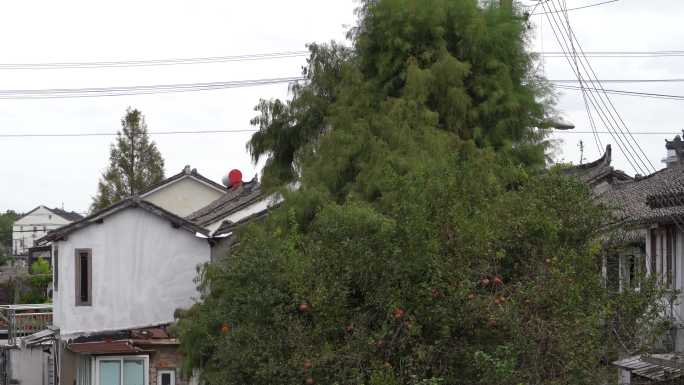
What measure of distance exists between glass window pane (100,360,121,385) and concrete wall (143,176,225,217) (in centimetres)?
1778

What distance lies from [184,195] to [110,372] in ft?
63.3

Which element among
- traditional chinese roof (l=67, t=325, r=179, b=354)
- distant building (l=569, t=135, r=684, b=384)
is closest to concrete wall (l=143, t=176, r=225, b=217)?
traditional chinese roof (l=67, t=325, r=179, b=354)

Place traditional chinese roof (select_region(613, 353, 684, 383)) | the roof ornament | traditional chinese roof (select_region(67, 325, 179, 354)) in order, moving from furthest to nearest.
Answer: the roof ornament, traditional chinese roof (select_region(67, 325, 179, 354)), traditional chinese roof (select_region(613, 353, 684, 383))

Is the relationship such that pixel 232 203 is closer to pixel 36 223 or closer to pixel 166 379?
pixel 166 379

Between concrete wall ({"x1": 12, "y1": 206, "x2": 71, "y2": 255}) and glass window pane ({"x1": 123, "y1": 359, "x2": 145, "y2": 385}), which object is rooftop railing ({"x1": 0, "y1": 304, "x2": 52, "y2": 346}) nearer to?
glass window pane ({"x1": 123, "y1": 359, "x2": 145, "y2": 385})

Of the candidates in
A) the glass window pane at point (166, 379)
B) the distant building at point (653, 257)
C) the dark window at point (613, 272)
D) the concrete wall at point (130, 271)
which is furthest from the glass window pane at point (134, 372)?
the dark window at point (613, 272)

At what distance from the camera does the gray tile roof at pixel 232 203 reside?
116 feet

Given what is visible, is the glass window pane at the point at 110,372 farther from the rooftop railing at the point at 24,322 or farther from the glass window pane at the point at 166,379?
the rooftop railing at the point at 24,322

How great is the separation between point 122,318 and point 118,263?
1613mm

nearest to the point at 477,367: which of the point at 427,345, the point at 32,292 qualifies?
the point at 427,345

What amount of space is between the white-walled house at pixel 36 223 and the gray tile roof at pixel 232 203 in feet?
261

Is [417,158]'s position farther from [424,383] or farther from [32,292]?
[32,292]

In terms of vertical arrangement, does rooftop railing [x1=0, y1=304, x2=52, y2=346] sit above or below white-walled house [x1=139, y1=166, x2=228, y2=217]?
below

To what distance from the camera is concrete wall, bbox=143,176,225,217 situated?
4781cm
